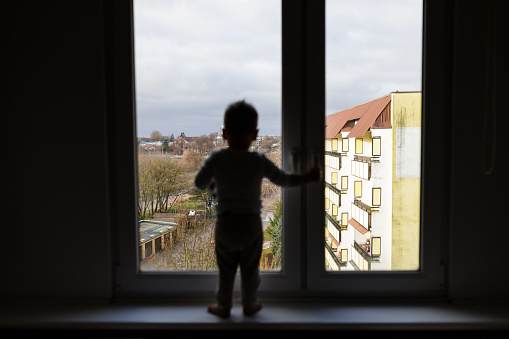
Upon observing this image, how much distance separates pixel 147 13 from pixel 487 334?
1.75m

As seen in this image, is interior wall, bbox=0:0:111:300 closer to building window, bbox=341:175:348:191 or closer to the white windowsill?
the white windowsill

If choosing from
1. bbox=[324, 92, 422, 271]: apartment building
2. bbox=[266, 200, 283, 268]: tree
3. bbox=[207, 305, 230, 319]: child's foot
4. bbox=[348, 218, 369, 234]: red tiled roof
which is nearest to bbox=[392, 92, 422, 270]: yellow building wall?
bbox=[324, 92, 422, 271]: apartment building

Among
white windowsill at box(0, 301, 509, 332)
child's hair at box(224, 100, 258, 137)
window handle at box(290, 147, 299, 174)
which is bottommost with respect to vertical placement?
white windowsill at box(0, 301, 509, 332)

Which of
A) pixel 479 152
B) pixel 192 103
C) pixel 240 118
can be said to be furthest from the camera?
pixel 192 103

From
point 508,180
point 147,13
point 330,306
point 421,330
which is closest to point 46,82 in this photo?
point 147,13

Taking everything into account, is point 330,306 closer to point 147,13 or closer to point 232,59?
point 232,59

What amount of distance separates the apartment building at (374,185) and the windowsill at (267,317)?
18 cm

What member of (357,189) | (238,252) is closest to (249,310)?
(238,252)

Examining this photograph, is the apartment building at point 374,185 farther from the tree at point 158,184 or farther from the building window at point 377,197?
the tree at point 158,184

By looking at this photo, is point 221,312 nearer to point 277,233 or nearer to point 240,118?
point 277,233

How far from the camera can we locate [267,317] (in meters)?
1.29

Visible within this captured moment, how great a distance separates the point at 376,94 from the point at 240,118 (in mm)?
577

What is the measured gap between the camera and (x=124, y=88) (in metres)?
1.41

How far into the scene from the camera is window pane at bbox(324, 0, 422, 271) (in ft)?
4.61
